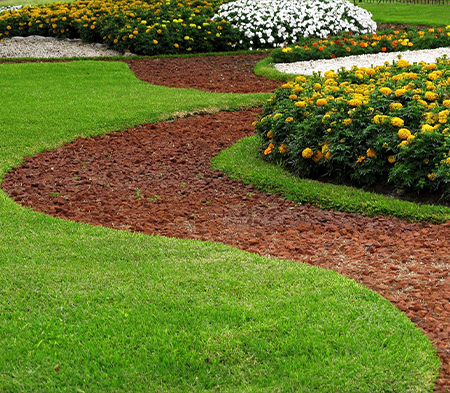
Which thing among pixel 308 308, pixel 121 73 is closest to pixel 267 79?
pixel 121 73

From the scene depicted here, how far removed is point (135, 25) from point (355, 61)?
17.9 feet

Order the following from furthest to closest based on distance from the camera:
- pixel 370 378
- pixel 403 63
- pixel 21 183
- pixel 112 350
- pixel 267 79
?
1. pixel 267 79
2. pixel 403 63
3. pixel 21 183
4. pixel 112 350
5. pixel 370 378

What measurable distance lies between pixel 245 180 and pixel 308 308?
9.26 ft

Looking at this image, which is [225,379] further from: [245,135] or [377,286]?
[245,135]

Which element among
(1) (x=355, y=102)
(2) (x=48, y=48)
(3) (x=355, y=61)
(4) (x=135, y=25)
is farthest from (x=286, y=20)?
(1) (x=355, y=102)

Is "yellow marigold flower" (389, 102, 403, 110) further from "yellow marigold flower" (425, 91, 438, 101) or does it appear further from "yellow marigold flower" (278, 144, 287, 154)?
"yellow marigold flower" (278, 144, 287, 154)

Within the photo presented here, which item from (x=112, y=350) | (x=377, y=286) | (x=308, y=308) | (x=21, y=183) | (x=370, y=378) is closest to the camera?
(x=370, y=378)

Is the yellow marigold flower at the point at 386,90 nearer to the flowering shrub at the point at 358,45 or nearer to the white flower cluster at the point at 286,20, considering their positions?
the flowering shrub at the point at 358,45

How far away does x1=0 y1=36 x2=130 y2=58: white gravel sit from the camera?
1506 centimetres

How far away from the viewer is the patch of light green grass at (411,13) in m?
19.3

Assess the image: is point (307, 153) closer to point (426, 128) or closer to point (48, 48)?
point (426, 128)

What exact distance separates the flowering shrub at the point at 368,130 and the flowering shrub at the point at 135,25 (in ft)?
25.8

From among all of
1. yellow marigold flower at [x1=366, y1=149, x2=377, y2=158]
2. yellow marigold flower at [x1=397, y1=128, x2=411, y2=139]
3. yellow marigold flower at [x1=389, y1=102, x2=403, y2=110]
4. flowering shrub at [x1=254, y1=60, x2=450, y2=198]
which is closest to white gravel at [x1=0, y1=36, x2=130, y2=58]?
flowering shrub at [x1=254, y1=60, x2=450, y2=198]

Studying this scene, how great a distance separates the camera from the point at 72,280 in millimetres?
4305
